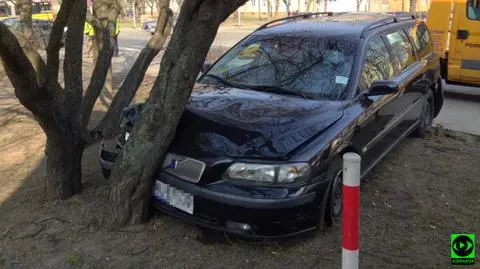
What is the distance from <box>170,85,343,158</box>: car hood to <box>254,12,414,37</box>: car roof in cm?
98

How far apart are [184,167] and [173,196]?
239 millimetres

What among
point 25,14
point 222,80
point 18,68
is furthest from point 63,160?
point 25,14

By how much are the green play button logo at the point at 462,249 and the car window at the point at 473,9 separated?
6680mm

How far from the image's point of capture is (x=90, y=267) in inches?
135

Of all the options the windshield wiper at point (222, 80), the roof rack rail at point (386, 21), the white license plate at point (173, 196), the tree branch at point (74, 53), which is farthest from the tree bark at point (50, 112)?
the roof rack rail at point (386, 21)

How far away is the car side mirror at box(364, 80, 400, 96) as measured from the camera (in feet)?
13.9

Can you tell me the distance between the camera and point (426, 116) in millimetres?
6797

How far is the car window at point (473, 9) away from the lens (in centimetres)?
925

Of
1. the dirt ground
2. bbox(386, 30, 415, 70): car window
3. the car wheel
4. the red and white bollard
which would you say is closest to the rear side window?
bbox(386, 30, 415, 70): car window

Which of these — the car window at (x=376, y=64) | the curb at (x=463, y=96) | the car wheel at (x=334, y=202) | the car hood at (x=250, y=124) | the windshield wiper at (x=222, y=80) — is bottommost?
the curb at (x=463, y=96)

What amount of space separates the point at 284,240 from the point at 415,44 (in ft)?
12.3

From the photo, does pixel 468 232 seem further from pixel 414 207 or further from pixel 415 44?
pixel 415 44

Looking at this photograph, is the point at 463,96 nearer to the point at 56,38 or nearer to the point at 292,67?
the point at 292,67

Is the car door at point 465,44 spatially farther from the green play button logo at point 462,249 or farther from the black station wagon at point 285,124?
the green play button logo at point 462,249
